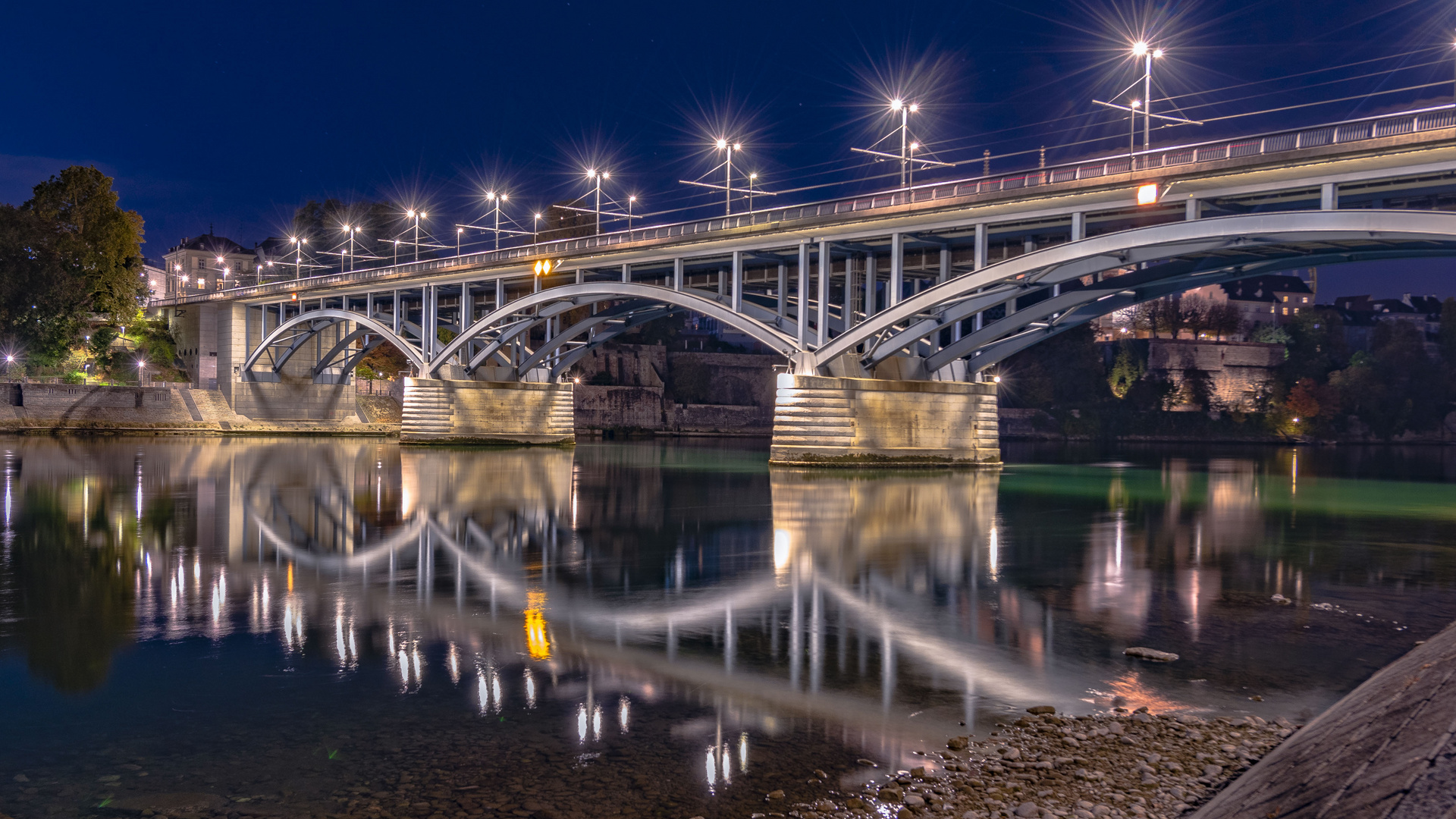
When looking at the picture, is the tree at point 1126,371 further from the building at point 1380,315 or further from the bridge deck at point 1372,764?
the bridge deck at point 1372,764

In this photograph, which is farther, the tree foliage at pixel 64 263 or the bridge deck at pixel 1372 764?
the tree foliage at pixel 64 263

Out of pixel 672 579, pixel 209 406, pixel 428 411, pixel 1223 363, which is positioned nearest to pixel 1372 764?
pixel 672 579

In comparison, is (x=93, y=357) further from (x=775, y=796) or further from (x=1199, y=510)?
(x=775, y=796)

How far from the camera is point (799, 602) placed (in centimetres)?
Result: 1312

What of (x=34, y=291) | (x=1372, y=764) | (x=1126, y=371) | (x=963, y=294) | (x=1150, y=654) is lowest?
(x=1150, y=654)

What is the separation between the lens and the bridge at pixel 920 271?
25.4m

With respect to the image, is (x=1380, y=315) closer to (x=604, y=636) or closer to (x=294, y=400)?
(x=294, y=400)

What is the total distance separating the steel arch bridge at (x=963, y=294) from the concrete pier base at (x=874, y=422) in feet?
2.53

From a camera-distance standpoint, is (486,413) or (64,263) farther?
(64,263)

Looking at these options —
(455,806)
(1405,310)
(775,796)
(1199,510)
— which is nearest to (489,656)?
(455,806)

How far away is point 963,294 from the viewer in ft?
107

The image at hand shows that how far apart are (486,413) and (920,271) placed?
28570 millimetres

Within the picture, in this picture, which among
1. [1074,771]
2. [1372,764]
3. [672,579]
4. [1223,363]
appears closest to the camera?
[1372,764]

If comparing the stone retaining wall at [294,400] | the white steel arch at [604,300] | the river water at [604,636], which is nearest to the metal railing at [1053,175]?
the white steel arch at [604,300]
